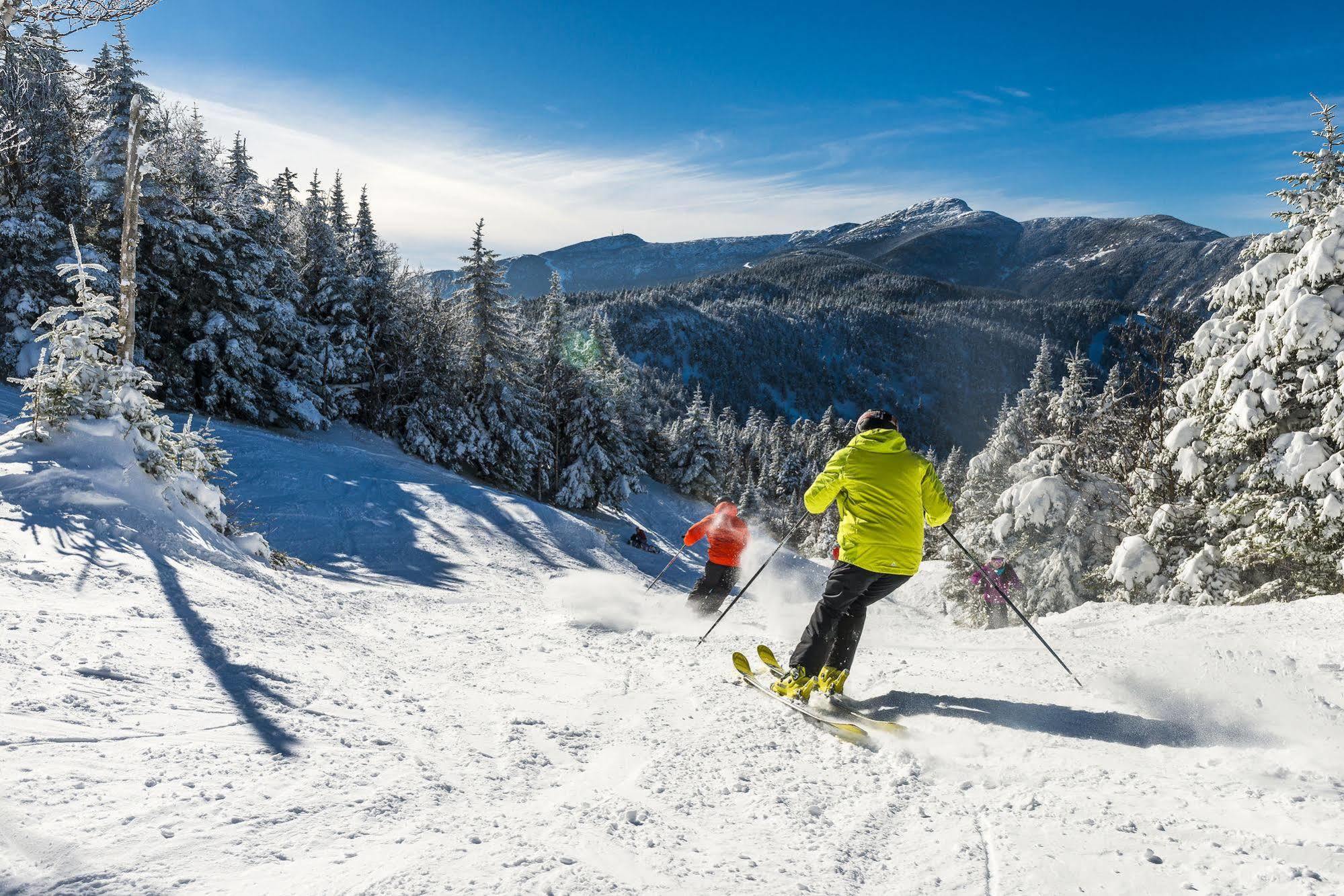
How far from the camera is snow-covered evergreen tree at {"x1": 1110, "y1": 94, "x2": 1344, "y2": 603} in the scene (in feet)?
28.4

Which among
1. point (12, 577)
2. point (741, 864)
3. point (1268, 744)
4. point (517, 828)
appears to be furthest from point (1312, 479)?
point (12, 577)

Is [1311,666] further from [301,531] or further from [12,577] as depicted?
[301,531]

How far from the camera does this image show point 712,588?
949cm

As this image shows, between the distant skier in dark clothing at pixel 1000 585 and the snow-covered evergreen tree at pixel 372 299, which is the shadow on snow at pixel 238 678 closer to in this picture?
the distant skier in dark clothing at pixel 1000 585

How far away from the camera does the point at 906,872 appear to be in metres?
2.74

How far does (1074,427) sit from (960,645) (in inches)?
1024

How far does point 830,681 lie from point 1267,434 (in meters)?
9.07

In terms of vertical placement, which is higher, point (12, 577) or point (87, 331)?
point (87, 331)

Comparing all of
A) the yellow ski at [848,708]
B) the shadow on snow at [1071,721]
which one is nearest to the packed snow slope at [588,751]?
the shadow on snow at [1071,721]

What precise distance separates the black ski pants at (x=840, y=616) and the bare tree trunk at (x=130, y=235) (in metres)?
12.6

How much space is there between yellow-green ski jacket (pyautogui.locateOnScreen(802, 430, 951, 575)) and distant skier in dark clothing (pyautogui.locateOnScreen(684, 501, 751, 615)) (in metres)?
4.38

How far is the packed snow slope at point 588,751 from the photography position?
249 cm

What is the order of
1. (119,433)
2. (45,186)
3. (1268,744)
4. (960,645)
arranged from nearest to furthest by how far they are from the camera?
(1268,744)
(960,645)
(119,433)
(45,186)

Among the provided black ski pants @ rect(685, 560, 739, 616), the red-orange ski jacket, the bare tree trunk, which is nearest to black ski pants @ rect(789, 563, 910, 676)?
black ski pants @ rect(685, 560, 739, 616)
